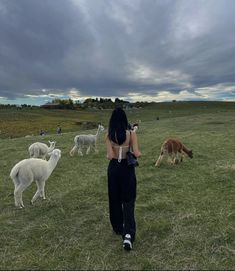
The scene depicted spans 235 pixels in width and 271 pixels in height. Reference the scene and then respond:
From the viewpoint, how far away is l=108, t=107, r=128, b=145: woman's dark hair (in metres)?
5.88

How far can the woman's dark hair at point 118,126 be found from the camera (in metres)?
5.88

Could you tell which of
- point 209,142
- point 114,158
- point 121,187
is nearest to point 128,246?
point 121,187

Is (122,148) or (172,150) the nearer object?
(122,148)

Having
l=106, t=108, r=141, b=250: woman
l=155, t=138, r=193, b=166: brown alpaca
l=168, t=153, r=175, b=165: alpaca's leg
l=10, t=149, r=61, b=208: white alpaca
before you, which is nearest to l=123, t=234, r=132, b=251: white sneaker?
l=106, t=108, r=141, b=250: woman

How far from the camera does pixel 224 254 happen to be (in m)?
5.60

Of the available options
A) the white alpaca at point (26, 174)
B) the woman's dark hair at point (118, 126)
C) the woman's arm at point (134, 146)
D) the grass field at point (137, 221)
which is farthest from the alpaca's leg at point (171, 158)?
the woman's dark hair at point (118, 126)

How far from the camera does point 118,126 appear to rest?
588 cm

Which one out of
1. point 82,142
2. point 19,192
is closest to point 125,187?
point 19,192

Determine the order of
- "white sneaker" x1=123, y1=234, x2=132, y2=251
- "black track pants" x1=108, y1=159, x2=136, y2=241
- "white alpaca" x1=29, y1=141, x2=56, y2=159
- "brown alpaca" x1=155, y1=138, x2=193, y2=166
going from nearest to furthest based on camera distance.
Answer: "white sneaker" x1=123, y1=234, x2=132, y2=251 < "black track pants" x1=108, y1=159, x2=136, y2=241 < "brown alpaca" x1=155, y1=138, x2=193, y2=166 < "white alpaca" x1=29, y1=141, x2=56, y2=159

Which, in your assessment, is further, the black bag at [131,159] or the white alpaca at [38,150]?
the white alpaca at [38,150]

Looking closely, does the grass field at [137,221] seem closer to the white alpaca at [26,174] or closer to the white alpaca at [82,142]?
the white alpaca at [26,174]

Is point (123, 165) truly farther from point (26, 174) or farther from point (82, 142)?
point (82, 142)

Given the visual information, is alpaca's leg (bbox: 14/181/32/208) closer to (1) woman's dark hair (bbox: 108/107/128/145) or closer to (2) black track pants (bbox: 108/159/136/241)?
(2) black track pants (bbox: 108/159/136/241)

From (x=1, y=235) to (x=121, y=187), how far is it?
2509 mm
